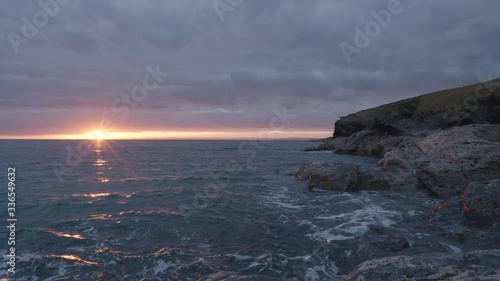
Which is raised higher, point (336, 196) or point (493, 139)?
point (493, 139)

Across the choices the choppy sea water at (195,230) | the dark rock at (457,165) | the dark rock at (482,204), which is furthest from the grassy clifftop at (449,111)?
the dark rock at (482,204)

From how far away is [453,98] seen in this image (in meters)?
81.4

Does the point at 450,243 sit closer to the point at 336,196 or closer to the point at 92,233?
the point at 336,196

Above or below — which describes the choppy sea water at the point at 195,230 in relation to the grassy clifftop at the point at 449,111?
below

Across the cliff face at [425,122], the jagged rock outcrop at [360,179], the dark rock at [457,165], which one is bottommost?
the jagged rock outcrop at [360,179]

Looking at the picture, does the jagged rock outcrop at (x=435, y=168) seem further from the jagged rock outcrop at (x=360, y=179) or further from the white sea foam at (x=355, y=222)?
the white sea foam at (x=355, y=222)

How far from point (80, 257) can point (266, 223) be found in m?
8.50

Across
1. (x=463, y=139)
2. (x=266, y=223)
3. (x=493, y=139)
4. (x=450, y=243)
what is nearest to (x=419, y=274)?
(x=450, y=243)

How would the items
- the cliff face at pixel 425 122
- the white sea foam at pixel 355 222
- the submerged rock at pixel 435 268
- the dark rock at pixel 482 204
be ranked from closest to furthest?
the submerged rock at pixel 435 268 < the dark rock at pixel 482 204 < the white sea foam at pixel 355 222 < the cliff face at pixel 425 122

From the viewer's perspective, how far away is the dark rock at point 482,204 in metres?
13.0

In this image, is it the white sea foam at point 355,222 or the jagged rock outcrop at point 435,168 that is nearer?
the white sea foam at point 355,222

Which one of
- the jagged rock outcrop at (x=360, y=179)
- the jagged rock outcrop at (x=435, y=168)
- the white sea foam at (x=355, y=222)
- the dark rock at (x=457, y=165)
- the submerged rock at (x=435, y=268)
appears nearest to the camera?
the submerged rock at (x=435, y=268)

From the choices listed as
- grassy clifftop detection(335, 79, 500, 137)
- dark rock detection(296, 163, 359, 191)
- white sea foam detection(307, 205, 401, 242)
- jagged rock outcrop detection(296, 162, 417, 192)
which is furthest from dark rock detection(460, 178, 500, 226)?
grassy clifftop detection(335, 79, 500, 137)

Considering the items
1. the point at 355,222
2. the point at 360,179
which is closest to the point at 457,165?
the point at 360,179
